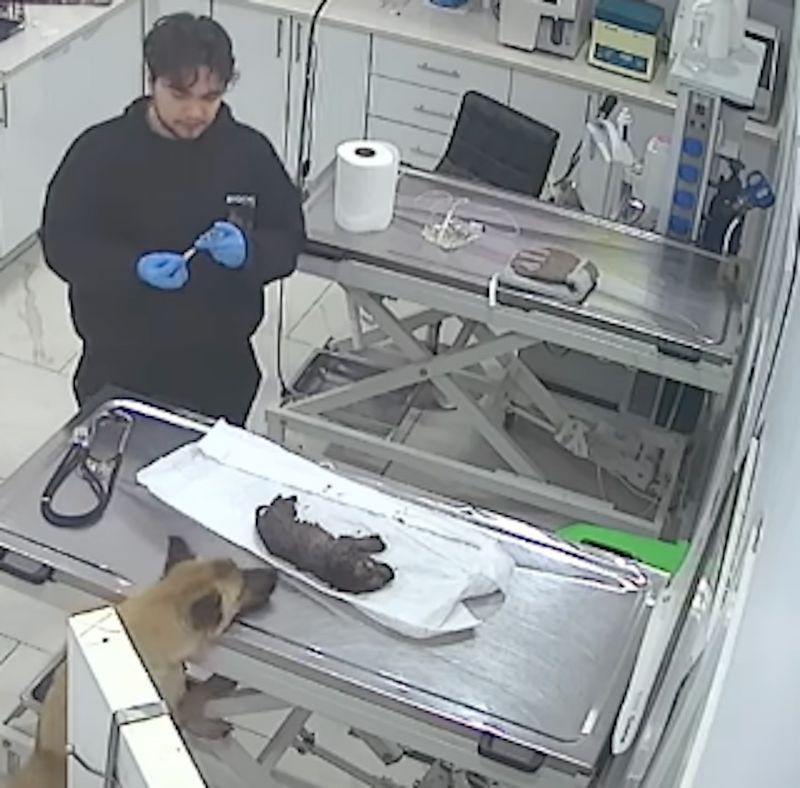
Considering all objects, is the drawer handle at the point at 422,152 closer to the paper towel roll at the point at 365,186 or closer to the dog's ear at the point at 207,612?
the paper towel roll at the point at 365,186

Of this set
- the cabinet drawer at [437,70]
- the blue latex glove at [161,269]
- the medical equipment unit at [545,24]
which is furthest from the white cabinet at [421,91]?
the blue latex glove at [161,269]

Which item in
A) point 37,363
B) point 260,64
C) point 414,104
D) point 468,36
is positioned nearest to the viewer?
point 37,363

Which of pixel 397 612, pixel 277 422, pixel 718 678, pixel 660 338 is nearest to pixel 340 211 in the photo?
pixel 277 422

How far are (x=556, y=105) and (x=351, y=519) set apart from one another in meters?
2.36

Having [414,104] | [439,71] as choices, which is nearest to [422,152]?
[414,104]

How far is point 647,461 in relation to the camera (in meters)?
3.91

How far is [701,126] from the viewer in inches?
138

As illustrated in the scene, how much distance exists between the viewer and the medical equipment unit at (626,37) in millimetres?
4422

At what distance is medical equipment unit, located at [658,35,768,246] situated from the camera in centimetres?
349

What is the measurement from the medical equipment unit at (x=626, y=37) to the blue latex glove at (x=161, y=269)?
2021mm

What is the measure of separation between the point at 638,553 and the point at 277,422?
3.82 ft

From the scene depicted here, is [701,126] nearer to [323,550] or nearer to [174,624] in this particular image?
[323,550]

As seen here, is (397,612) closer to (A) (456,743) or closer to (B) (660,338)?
(A) (456,743)

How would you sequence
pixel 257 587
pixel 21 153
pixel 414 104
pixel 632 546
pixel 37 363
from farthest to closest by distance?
pixel 414 104
pixel 21 153
pixel 37 363
pixel 632 546
pixel 257 587
